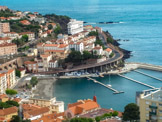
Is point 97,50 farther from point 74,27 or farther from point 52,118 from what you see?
point 52,118

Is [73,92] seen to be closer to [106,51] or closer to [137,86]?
[137,86]

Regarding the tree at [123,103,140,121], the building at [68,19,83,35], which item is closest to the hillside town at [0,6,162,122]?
the building at [68,19,83,35]

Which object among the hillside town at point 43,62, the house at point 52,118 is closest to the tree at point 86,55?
the hillside town at point 43,62

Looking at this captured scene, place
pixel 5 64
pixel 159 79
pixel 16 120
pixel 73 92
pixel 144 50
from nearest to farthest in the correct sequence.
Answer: pixel 16 120 < pixel 73 92 < pixel 159 79 < pixel 5 64 < pixel 144 50

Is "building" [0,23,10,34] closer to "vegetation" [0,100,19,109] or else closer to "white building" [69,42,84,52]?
"white building" [69,42,84,52]

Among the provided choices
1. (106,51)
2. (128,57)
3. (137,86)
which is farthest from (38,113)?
(128,57)

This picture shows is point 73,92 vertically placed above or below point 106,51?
below
